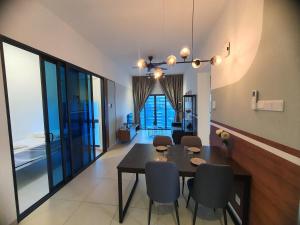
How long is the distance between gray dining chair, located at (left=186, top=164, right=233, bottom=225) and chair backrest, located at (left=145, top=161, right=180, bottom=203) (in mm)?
247

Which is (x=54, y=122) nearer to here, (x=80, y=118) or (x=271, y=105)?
(x=80, y=118)

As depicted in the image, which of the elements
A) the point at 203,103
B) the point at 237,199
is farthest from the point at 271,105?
the point at 203,103

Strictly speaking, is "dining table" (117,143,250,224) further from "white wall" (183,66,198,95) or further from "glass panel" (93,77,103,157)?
"white wall" (183,66,198,95)

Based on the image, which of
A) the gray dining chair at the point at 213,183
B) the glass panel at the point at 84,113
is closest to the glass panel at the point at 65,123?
the glass panel at the point at 84,113

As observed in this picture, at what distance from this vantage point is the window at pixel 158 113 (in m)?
7.97

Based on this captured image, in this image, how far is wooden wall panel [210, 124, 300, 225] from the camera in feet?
3.45

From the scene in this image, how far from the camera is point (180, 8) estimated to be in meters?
2.36

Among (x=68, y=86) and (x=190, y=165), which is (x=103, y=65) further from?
(x=190, y=165)

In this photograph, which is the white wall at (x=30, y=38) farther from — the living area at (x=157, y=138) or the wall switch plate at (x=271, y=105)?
the wall switch plate at (x=271, y=105)

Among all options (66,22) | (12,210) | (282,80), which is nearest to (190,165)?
(282,80)

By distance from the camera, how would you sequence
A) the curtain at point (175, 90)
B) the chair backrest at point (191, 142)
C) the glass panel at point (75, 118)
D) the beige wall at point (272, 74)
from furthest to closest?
1. the curtain at point (175, 90)
2. the glass panel at point (75, 118)
3. the chair backrest at point (191, 142)
4. the beige wall at point (272, 74)

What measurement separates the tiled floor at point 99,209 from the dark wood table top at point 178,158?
29.2 inches

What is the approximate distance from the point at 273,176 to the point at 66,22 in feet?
12.0

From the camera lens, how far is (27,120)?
321 cm
